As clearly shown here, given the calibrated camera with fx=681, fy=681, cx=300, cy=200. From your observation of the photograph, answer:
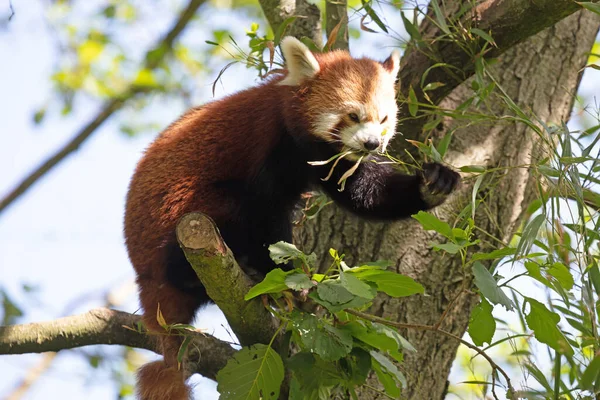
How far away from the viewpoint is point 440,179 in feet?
10.9

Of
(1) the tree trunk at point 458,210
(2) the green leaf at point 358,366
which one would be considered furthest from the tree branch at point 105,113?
(2) the green leaf at point 358,366

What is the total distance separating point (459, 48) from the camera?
3.38 meters

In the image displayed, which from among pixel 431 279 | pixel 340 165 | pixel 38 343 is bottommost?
pixel 38 343

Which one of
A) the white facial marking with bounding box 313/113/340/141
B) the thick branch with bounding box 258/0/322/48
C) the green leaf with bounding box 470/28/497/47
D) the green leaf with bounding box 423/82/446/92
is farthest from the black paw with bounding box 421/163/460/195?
the thick branch with bounding box 258/0/322/48

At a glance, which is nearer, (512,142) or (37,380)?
(512,142)

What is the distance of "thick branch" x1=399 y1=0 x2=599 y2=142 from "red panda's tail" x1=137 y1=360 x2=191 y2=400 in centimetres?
174

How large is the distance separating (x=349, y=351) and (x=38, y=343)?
2.06 meters

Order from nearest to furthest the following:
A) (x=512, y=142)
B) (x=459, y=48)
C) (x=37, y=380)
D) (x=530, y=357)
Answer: (x=530, y=357) < (x=459, y=48) < (x=512, y=142) < (x=37, y=380)

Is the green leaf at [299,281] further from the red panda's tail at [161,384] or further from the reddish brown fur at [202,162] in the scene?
the reddish brown fur at [202,162]

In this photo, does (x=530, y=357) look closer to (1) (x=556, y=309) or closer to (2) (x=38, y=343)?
(1) (x=556, y=309)

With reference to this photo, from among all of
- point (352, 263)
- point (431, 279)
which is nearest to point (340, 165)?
point (352, 263)

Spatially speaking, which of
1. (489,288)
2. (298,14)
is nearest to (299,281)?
(489,288)

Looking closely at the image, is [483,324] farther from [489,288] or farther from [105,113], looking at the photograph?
[105,113]

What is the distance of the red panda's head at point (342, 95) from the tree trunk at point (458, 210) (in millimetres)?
566
